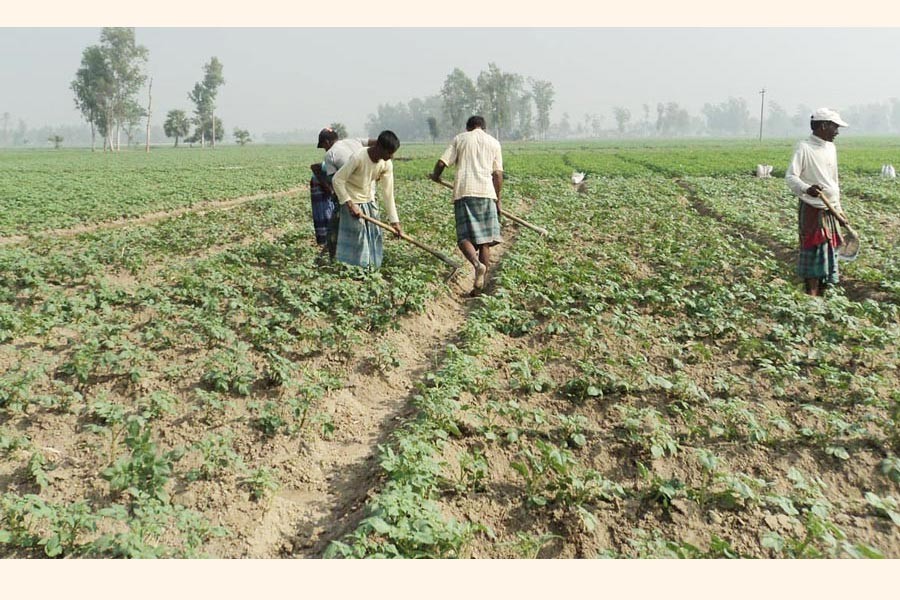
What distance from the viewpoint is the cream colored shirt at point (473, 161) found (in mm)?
6602

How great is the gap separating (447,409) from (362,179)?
3.59m

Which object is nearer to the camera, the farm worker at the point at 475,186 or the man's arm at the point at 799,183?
the man's arm at the point at 799,183

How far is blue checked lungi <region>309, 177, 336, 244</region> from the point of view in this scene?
24.5 feet

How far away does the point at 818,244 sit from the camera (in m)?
6.15

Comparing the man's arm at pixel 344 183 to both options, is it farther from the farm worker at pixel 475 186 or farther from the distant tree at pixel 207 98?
the distant tree at pixel 207 98

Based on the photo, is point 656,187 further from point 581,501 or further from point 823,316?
point 581,501

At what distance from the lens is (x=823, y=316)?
5391 millimetres

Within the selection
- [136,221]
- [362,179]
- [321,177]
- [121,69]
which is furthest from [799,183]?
[121,69]

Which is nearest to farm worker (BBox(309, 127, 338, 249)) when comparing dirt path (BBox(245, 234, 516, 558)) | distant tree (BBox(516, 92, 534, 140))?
dirt path (BBox(245, 234, 516, 558))

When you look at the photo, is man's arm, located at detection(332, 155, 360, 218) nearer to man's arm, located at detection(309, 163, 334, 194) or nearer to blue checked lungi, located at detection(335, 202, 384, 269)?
blue checked lungi, located at detection(335, 202, 384, 269)

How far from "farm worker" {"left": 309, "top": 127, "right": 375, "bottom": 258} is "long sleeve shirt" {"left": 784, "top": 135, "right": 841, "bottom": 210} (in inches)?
169

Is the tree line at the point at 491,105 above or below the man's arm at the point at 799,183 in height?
above

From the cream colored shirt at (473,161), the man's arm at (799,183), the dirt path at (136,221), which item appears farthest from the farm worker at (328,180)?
the dirt path at (136,221)

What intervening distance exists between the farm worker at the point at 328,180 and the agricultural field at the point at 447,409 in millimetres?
520
